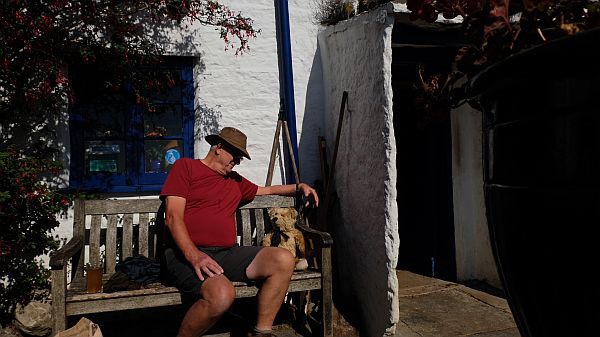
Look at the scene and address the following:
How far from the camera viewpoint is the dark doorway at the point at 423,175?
16.3 ft

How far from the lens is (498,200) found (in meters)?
1.21

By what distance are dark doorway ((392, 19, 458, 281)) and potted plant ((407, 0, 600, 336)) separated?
342cm

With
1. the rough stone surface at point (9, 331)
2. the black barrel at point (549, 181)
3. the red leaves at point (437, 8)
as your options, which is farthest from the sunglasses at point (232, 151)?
the black barrel at point (549, 181)

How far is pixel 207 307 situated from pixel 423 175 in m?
3.07

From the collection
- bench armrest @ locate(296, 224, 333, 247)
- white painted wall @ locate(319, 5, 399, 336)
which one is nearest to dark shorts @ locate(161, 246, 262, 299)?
bench armrest @ locate(296, 224, 333, 247)

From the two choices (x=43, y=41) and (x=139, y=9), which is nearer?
(x=43, y=41)

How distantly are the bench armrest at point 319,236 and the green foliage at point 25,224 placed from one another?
1812mm

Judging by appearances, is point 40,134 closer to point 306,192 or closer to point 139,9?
point 139,9

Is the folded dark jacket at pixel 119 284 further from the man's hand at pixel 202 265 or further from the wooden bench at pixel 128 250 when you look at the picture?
the man's hand at pixel 202 265

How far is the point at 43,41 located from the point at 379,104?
2.38 m

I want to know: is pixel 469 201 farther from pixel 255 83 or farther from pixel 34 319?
pixel 34 319

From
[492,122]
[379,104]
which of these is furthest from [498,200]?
[379,104]

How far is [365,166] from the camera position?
3857mm

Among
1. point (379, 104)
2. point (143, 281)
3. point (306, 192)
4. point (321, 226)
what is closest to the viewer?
point (143, 281)
